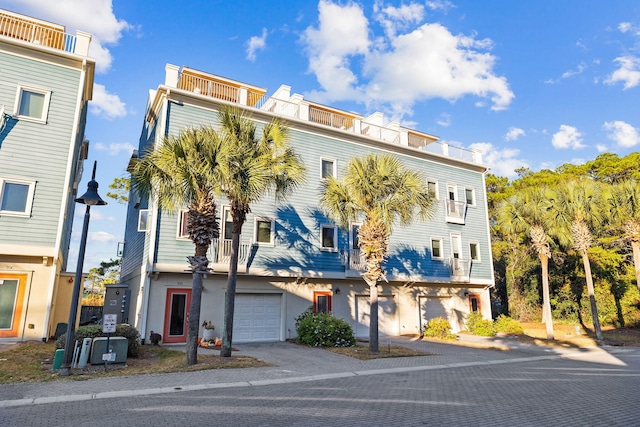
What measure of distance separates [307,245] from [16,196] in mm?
11101

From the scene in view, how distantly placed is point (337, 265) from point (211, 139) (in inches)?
384

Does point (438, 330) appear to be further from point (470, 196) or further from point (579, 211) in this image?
point (470, 196)

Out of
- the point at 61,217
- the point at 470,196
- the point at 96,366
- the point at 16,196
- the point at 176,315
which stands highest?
the point at 470,196

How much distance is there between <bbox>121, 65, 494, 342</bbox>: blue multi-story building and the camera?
1575 cm

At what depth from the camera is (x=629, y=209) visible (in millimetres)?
19312

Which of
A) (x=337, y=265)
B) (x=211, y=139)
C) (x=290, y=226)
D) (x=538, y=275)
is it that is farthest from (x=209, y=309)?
(x=538, y=275)

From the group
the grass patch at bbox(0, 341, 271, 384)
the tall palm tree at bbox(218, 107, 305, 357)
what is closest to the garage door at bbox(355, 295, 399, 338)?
the grass patch at bbox(0, 341, 271, 384)

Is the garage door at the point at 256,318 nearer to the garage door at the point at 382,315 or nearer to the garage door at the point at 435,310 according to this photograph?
the garage door at the point at 382,315

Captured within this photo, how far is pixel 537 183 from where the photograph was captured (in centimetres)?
3027

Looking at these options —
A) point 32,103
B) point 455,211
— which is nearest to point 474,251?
point 455,211

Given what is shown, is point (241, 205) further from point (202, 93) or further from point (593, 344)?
point (593, 344)

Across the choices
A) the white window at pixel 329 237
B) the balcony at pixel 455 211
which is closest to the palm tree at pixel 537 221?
the balcony at pixel 455 211

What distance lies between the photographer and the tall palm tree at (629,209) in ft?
63.4

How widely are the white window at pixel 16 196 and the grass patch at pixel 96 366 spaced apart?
440 centimetres
